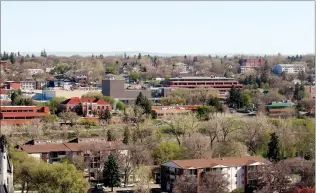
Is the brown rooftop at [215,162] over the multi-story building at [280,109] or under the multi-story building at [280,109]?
over

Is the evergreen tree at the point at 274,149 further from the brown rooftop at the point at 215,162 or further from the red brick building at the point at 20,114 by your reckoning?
the red brick building at the point at 20,114

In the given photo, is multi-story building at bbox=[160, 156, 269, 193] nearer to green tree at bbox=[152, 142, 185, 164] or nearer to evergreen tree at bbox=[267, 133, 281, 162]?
green tree at bbox=[152, 142, 185, 164]

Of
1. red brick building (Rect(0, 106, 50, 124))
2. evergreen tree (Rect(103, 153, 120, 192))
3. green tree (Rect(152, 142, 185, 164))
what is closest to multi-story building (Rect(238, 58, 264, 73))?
red brick building (Rect(0, 106, 50, 124))

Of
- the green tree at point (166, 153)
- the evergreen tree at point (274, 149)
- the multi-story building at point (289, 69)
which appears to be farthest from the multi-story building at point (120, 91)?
the multi-story building at point (289, 69)

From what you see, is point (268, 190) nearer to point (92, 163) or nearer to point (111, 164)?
point (111, 164)

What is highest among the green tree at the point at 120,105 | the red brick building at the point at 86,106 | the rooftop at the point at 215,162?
the rooftop at the point at 215,162

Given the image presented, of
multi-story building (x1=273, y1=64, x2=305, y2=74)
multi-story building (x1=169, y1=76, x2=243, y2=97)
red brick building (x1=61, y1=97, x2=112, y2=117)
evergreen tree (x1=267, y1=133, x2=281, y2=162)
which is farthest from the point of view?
multi-story building (x1=273, y1=64, x2=305, y2=74)

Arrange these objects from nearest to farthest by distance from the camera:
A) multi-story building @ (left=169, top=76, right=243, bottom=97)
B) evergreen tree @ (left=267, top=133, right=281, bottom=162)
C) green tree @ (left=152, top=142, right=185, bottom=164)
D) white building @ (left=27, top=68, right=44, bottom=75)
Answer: green tree @ (left=152, top=142, right=185, bottom=164) → evergreen tree @ (left=267, top=133, right=281, bottom=162) → multi-story building @ (left=169, top=76, right=243, bottom=97) → white building @ (left=27, top=68, right=44, bottom=75)

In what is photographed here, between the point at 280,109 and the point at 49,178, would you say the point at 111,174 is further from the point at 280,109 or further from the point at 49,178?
the point at 280,109
